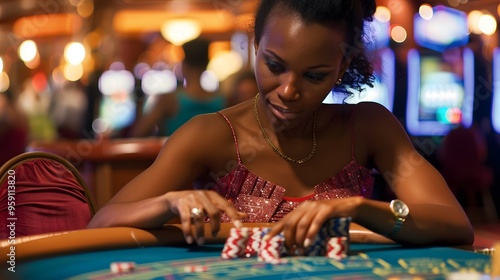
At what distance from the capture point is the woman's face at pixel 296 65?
2.04 meters

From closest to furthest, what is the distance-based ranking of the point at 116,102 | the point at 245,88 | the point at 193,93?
1. the point at 193,93
2. the point at 245,88
3. the point at 116,102

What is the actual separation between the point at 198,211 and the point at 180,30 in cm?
1435

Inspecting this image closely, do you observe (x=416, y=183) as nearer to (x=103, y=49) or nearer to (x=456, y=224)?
(x=456, y=224)

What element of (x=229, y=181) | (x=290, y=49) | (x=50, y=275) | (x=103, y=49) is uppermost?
(x=103, y=49)

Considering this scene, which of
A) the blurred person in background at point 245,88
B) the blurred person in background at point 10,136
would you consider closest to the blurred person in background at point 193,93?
the blurred person in background at point 245,88

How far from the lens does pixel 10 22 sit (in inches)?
741

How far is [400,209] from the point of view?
194cm

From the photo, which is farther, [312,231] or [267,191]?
[267,191]

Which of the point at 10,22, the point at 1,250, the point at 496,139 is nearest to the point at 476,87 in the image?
the point at 496,139

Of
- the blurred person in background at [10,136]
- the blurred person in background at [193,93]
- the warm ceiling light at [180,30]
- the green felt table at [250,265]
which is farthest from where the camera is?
the warm ceiling light at [180,30]

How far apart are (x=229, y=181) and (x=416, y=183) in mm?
473

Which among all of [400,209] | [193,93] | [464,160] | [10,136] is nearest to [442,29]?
[464,160]

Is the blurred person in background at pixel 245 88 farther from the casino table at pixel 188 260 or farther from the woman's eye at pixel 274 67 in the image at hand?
the casino table at pixel 188 260

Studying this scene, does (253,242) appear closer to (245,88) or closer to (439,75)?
(245,88)
